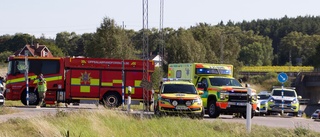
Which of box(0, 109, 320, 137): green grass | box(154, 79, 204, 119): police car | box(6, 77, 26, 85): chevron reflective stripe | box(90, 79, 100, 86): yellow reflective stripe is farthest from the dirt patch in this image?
box(0, 109, 320, 137): green grass

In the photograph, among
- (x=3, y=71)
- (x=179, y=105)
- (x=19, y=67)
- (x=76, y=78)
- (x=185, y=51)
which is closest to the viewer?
(x=179, y=105)

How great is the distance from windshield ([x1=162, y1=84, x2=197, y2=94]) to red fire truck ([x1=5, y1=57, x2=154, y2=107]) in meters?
8.83

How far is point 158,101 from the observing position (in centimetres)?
2555

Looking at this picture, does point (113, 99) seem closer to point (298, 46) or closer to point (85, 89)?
point (85, 89)

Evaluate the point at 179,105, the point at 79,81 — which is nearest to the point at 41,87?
the point at 79,81

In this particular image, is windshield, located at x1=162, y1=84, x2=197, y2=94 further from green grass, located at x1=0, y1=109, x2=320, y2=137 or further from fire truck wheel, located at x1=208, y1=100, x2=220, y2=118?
green grass, located at x1=0, y1=109, x2=320, y2=137

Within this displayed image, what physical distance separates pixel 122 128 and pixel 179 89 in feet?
30.5

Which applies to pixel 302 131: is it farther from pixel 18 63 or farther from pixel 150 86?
pixel 18 63

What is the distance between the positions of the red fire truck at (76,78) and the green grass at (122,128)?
1562cm

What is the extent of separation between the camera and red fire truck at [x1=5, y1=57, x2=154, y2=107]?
117 ft

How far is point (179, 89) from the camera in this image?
2656 centimetres

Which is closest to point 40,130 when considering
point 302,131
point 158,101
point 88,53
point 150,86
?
point 302,131

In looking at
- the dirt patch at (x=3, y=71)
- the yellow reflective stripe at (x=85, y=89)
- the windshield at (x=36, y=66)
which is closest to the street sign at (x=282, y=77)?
the yellow reflective stripe at (x=85, y=89)

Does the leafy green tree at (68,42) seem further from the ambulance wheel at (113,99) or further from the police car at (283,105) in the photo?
the ambulance wheel at (113,99)
